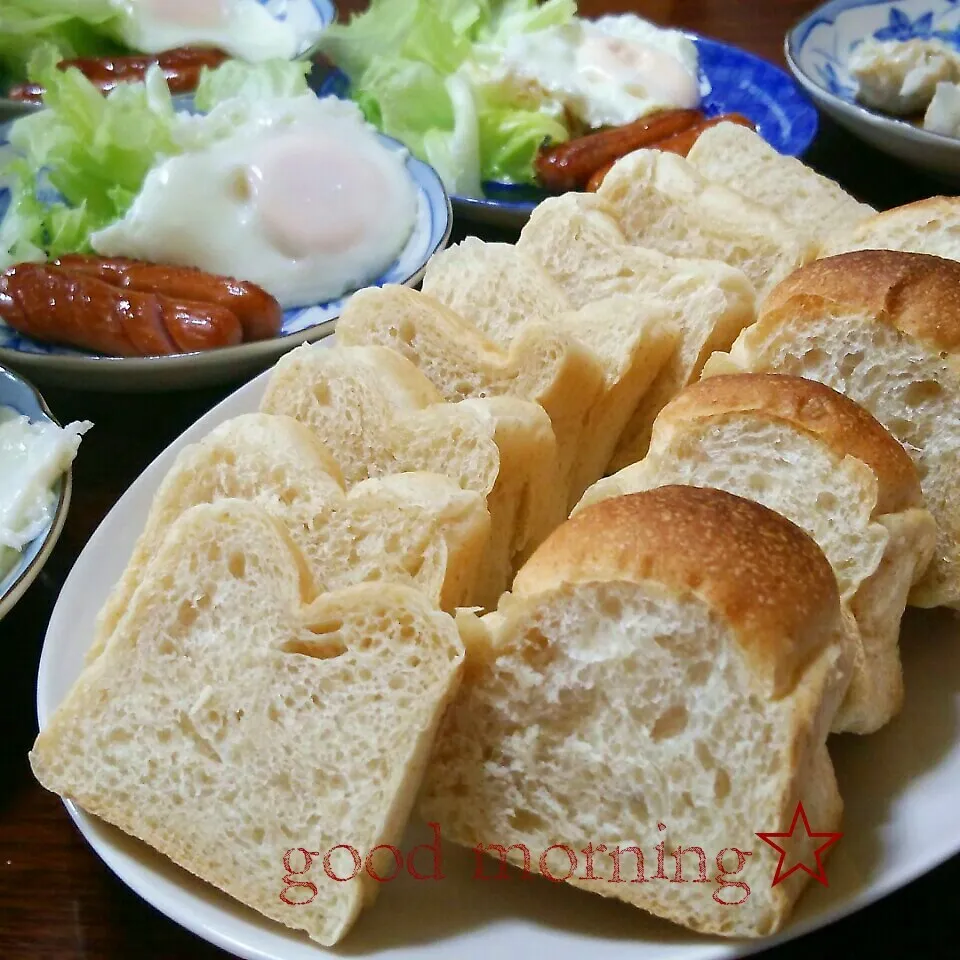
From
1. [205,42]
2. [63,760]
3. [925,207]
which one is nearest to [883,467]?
[925,207]

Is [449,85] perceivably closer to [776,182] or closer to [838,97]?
[838,97]

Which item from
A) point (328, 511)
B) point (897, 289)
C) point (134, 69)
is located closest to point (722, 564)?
point (328, 511)

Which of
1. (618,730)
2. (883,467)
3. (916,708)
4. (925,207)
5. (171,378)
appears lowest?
(171,378)

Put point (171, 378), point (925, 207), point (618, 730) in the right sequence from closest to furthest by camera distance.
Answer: point (618, 730) < point (925, 207) < point (171, 378)

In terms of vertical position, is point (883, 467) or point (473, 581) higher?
point (883, 467)

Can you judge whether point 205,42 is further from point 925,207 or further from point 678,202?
point 925,207

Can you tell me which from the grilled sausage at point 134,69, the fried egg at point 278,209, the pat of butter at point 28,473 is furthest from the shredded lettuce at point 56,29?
the pat of butter at point 28,473
